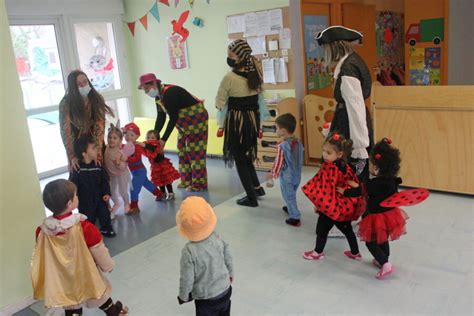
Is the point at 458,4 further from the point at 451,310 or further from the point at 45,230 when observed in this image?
the point at 45,230

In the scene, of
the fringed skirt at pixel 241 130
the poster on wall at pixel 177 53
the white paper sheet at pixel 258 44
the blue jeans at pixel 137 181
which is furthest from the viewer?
the poster on wall at pixel 177 53

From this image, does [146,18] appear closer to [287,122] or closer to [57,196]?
[287,122]

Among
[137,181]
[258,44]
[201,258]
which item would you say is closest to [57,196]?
[201,258]

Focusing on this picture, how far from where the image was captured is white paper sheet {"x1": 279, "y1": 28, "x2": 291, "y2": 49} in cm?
472

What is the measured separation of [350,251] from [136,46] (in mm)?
4730

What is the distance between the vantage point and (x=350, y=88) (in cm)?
276

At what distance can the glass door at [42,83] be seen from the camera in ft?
17.9

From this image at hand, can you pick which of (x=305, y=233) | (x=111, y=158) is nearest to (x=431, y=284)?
(x=305, y=233)

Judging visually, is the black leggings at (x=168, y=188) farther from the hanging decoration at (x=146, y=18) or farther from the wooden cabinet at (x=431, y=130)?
the hanging decoration at (x=146, y=18)

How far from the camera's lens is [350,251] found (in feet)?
9.43

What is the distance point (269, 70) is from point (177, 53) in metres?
1.63

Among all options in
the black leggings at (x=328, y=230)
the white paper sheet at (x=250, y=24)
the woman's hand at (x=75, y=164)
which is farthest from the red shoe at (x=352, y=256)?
the white paper sheet at (x=250, y=24)

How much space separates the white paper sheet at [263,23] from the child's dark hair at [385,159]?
2842 millimetres

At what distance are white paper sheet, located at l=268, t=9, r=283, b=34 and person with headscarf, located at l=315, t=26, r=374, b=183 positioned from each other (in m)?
2.00
